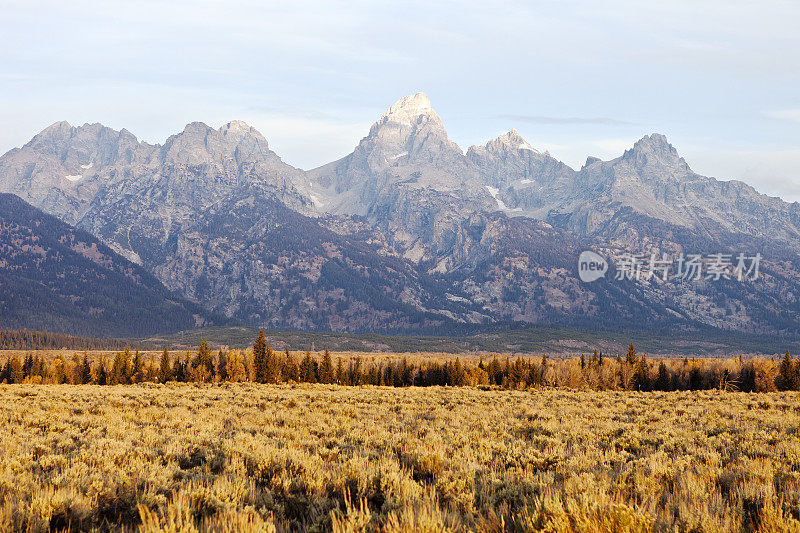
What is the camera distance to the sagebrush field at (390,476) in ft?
27.1

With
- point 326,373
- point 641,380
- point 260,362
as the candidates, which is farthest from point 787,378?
point 260,362

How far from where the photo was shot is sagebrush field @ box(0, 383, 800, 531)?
8258 millimetres

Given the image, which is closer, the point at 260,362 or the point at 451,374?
the point at 451,374

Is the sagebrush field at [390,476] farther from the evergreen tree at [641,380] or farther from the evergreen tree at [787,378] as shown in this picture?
the evergreen tree at [641,380]

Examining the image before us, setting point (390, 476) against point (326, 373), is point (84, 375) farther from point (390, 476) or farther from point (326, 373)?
point (390, 476)

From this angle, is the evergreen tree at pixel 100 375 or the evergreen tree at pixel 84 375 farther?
the evergreen tree at pixel 100 375

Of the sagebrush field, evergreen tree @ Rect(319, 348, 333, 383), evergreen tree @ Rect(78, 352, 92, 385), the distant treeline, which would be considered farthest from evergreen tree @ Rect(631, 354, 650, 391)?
evergreen tree @ Rect(78, 352, 92, 385)

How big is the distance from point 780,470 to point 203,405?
27.8m

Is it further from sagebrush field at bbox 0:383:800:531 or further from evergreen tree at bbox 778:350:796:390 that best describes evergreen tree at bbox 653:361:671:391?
sagebrush field at bbox 0:383:800:531

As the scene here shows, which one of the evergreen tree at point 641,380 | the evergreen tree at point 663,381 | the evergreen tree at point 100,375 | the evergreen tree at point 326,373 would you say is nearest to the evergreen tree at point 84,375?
the evergreen tree at point 100,375

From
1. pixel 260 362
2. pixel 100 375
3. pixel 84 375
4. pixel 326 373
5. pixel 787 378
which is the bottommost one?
pixel 100 375

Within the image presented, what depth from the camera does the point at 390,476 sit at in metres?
11.0

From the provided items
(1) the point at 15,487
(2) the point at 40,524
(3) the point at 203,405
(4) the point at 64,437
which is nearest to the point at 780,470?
(2) the point at 40,524

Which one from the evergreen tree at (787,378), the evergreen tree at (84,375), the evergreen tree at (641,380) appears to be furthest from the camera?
the evergreen tree at (84,375)
